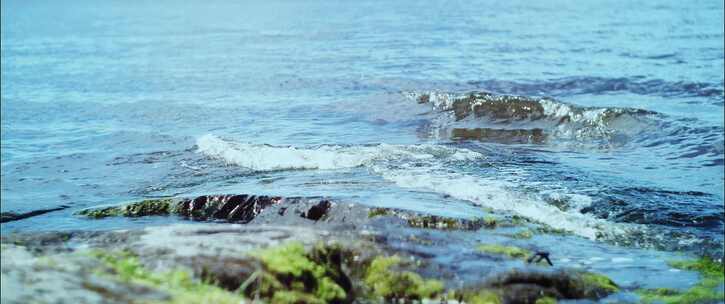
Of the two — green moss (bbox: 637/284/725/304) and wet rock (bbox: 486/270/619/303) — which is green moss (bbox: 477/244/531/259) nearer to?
wet rock (bbox: 486/270/619/303)

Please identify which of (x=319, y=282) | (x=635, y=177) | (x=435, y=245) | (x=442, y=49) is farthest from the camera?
(x=442, y=49)

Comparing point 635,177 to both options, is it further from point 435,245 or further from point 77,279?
point 77,279

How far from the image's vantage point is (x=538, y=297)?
4934 millimetres

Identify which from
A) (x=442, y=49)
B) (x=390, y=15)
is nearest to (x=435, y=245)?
(x=442, y=49)

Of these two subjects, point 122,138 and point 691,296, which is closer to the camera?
point 691,296

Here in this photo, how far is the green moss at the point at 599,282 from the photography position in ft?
17.0

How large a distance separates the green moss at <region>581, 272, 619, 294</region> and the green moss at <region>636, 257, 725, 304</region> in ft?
0.69

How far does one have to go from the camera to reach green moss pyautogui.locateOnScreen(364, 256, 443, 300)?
16.2ft

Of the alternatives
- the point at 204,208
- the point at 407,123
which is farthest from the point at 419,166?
the point at 407,123

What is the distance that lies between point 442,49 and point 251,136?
1450 cm

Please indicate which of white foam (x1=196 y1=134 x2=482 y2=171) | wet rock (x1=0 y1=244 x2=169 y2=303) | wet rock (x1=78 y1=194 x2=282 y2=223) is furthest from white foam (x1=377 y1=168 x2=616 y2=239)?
wet rock (x1=0 y1=244 x2=169 y2=303)

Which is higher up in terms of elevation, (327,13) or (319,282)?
(327,13)

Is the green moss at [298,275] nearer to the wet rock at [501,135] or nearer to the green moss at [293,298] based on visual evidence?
the green moss at [293,298]

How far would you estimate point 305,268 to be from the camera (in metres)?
4.75
